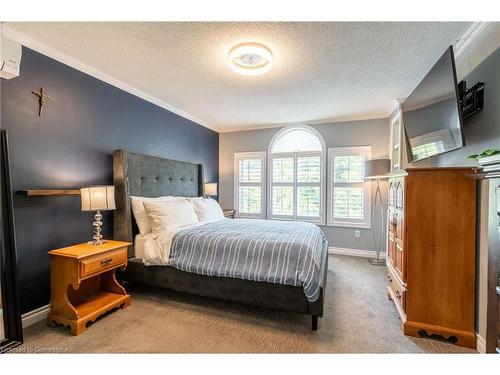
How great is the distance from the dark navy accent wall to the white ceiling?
0.75 ft

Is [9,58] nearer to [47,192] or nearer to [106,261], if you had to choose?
[47,192]

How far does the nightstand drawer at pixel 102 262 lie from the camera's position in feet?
6.29

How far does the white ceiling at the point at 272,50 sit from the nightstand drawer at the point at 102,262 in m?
1.95

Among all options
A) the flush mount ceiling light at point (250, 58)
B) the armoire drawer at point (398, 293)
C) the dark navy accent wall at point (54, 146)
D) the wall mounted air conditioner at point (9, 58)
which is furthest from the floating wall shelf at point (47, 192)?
the armoire drawer at point (398, 293)

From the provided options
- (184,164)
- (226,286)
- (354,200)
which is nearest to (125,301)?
(226,286)

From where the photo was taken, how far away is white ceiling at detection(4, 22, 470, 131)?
1858mm

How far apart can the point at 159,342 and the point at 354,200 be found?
12.4 ft

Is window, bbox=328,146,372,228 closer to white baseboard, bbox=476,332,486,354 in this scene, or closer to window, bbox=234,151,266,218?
window, bbox=234,151,266,218

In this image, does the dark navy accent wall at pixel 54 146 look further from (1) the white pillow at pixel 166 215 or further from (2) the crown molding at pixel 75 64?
(1) the white pillow at pixel 166 215

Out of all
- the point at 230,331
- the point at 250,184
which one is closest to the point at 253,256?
the point at 230,331

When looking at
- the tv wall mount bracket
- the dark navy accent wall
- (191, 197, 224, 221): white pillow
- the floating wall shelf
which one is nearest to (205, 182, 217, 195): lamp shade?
(191, 197, 224, 221): white pillow

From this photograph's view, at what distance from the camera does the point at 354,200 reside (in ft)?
13.9

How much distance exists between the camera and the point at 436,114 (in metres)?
2.05

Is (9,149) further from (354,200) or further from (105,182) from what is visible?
(354,200)
